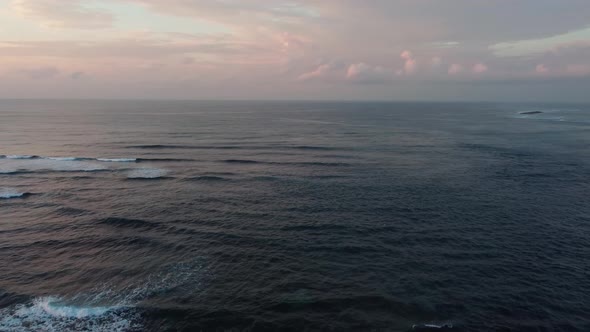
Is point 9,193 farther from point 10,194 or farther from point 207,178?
point 207,178

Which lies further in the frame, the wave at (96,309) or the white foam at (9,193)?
the white foam at (9,193)

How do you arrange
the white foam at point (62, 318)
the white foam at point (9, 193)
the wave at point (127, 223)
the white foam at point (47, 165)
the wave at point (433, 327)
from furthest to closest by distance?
the white foam at point (47, 165) < the white foam at point (9, 193) < the wave at point (127, 223) < the white foam at point (62, 318) < the wave at point (433, 327)

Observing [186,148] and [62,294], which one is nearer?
[62,294]

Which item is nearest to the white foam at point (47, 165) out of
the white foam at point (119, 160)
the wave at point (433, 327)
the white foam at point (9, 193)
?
the white foam at point (119, 160)

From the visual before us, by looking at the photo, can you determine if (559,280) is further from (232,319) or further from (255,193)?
(255,193)

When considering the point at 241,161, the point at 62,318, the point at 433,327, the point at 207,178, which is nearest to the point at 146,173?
the point at 207,178

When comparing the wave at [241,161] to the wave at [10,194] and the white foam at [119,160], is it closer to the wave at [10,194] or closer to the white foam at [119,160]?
the white foam at [119,160]

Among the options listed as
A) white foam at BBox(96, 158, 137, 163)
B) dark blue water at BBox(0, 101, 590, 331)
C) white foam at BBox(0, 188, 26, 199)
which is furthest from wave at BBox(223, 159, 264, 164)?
white foam at BBox(0, 188, 26, 199)

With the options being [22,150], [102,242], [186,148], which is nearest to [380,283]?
[102,242]
